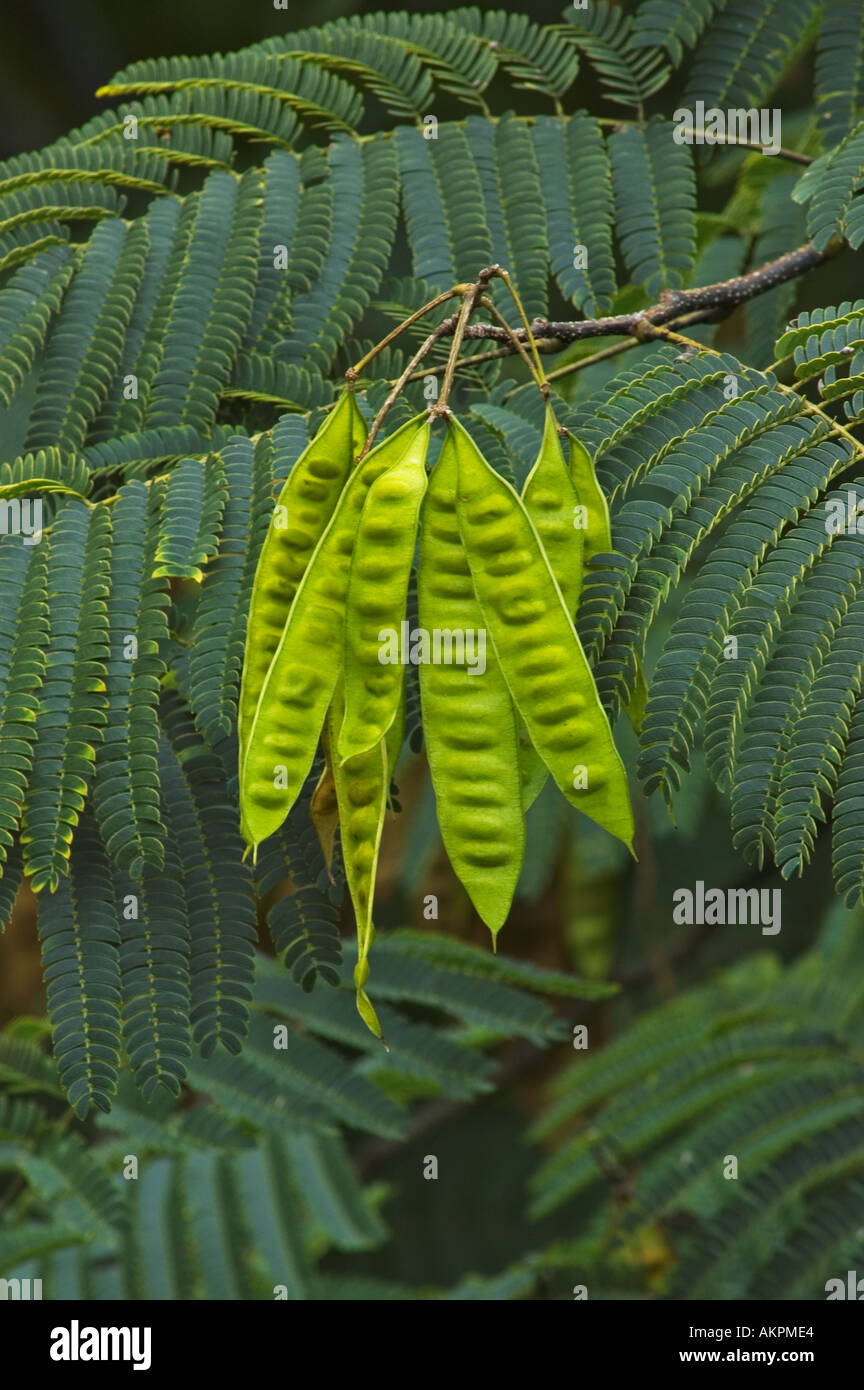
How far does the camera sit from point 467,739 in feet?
4.53

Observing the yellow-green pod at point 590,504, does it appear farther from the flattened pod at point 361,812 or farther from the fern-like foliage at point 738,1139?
the fern-like foliage at point 738,1139

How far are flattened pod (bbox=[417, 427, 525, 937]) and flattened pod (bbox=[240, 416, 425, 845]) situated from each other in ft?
0.27

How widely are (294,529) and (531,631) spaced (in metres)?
0.31

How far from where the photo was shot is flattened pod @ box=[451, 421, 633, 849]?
134cm

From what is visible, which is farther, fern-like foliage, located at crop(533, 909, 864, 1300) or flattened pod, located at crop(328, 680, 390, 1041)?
fern-like foliage, located at crop(533, 909, 864, 1300)

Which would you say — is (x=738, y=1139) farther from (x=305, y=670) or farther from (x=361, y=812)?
(x=305, y=670)

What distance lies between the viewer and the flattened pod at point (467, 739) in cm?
138

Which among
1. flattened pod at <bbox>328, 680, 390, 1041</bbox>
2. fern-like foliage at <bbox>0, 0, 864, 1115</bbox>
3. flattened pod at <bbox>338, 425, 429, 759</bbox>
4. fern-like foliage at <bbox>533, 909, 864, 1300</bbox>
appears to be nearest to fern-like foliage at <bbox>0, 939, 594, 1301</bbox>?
fern-like foliage at <bbox>533, 909, 864, 1300</bbox>

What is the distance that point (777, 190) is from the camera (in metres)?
2.48

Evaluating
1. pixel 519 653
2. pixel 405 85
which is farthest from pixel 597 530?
pixel 405 85

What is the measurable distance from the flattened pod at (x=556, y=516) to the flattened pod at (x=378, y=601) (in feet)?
0.59

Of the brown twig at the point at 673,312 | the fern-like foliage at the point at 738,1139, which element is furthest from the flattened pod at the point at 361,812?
the fern-like foliage at the point at 738,1139

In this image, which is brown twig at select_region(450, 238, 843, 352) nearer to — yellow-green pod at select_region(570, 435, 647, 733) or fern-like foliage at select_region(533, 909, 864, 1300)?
yellow-green pod at select_region(570, 435, 647, 733)
